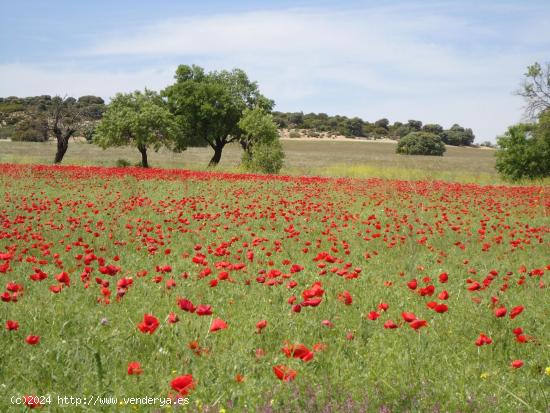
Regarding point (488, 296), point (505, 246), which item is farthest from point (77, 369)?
point (505, 246)

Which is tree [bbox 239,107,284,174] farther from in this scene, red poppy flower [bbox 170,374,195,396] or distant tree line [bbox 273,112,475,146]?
distant tree line [bbox 273,112,475,146]

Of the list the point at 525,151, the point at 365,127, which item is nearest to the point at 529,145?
the point at 525,151

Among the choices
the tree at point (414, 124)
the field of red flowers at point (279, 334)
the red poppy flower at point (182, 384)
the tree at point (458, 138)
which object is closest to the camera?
the red poppy flower at point (182, 384)

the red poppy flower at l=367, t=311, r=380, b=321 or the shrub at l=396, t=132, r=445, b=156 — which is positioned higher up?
the shrub at l=396, t=132, r=445, b=156

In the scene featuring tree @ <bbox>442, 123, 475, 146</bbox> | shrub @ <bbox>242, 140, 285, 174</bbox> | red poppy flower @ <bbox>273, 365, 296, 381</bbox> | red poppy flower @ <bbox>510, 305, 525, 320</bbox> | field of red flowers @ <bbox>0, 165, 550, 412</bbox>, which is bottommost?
field of red flowers @ <bbox>0, 165, 550, 412</bbox>

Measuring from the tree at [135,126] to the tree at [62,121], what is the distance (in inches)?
88.9

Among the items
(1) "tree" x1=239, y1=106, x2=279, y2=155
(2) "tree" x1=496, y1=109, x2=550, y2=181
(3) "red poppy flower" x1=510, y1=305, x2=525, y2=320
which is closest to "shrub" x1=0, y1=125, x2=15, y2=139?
(1) "tree" x1=239, y1=106, x2=279, y2=155

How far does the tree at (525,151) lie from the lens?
32.7 meters

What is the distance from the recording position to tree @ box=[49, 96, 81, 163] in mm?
39688

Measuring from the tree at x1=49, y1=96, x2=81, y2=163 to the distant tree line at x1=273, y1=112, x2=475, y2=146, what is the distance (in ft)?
248

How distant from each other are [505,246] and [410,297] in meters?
4.72

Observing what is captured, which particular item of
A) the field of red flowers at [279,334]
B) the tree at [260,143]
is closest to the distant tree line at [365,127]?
the tree at [260,143]

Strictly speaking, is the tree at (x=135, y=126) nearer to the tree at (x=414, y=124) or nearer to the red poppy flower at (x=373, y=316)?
the red poppy flower at (x=373, y=316)

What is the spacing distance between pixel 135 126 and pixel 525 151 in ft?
86.3
